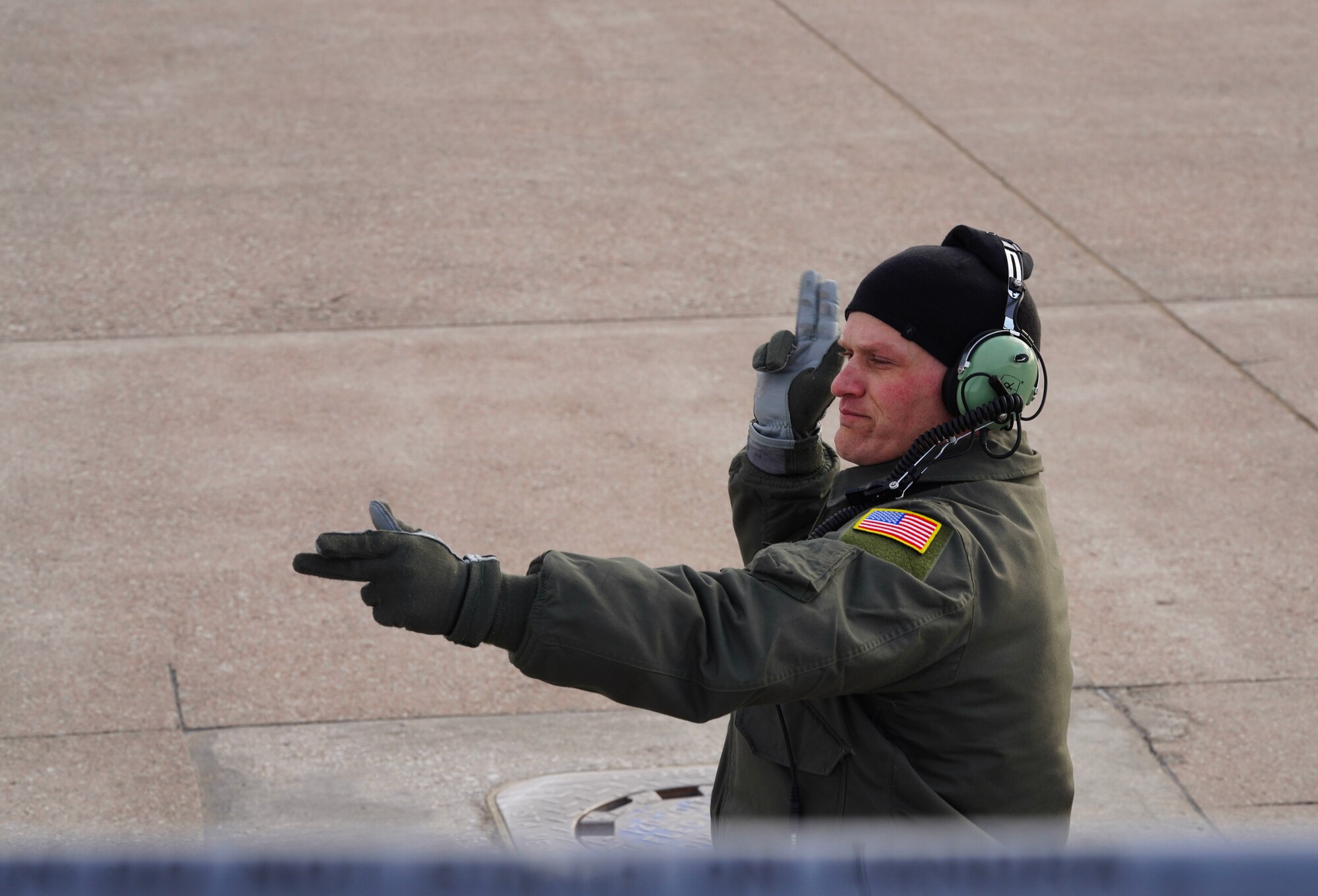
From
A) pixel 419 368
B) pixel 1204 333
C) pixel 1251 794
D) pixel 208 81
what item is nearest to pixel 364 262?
pixel 419 368

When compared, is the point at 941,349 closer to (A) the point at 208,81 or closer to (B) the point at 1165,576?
(B) the point at 1165,576

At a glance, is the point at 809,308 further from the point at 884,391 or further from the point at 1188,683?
the point at 1188,683

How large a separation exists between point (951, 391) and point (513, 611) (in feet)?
2.92

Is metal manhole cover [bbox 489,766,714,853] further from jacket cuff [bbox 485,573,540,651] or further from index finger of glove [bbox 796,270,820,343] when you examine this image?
jacket cuff [bbox 485,573,540,651]

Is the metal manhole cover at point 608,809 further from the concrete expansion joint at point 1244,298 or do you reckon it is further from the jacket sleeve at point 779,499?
the concrete expansion joint at point 1244,298

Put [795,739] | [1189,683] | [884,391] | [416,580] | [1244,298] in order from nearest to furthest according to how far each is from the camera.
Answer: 1. [416,580]
2. [795,739]
3. [884,391]
4. [1189,683]
5. [1244,298]

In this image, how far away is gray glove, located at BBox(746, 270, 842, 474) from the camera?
2869mm

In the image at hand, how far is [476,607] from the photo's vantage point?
6.22 ft

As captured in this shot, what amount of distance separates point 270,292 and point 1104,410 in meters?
3.67

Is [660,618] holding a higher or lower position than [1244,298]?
higher


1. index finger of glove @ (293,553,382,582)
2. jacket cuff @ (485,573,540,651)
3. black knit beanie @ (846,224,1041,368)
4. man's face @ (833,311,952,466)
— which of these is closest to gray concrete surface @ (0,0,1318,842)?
man's face @ (833,311,952,466)

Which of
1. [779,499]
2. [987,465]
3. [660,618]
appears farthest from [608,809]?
[660,618]

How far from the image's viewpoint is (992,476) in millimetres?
2395

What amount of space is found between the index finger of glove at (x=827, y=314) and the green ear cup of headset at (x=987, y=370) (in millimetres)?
544
